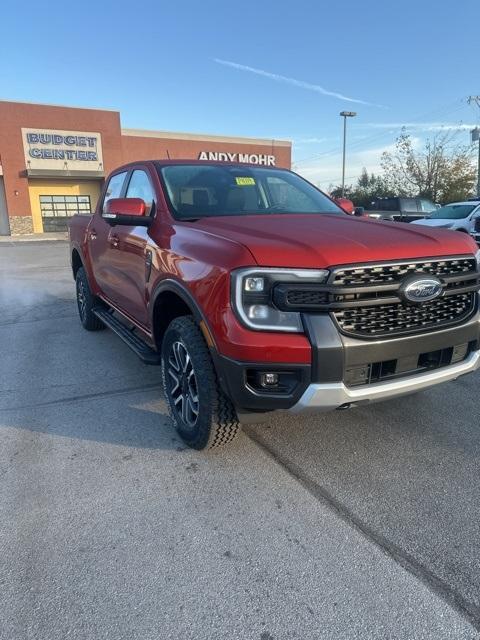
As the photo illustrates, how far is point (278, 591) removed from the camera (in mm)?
2027

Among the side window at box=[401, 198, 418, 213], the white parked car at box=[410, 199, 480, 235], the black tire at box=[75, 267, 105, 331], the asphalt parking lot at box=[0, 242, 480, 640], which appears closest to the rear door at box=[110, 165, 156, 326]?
the asphalt parking lot at box=[0, 242, 480, 640]

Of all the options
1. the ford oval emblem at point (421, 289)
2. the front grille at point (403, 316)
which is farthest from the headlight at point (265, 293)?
the ford oval emblem at point (421, 289)

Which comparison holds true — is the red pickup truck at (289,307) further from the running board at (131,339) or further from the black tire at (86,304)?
the black tire at (86,304)

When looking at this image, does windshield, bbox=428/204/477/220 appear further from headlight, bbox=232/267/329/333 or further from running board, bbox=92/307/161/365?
headlight, bbox=232/267/329/333

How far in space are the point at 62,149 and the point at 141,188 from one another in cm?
3092

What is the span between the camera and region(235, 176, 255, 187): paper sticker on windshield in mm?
3999

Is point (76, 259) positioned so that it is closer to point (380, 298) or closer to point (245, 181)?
point (245, 181)

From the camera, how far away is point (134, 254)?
3.88 m

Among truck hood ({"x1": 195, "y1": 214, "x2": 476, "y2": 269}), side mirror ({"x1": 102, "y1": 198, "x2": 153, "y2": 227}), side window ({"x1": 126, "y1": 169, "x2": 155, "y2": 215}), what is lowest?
truck hood ({"x1": 195, "y1": 214, "x2": 476, "y2": 269})

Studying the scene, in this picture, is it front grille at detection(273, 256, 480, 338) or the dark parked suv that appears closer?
front grille at detection(273, 256, 480, 338)

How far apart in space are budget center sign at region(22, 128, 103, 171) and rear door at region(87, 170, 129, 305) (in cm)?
2915

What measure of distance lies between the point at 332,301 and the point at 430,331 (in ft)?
2.29

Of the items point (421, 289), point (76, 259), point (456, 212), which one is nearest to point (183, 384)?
point (421, 289)

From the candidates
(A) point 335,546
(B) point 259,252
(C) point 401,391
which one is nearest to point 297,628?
(A) point 335,546
